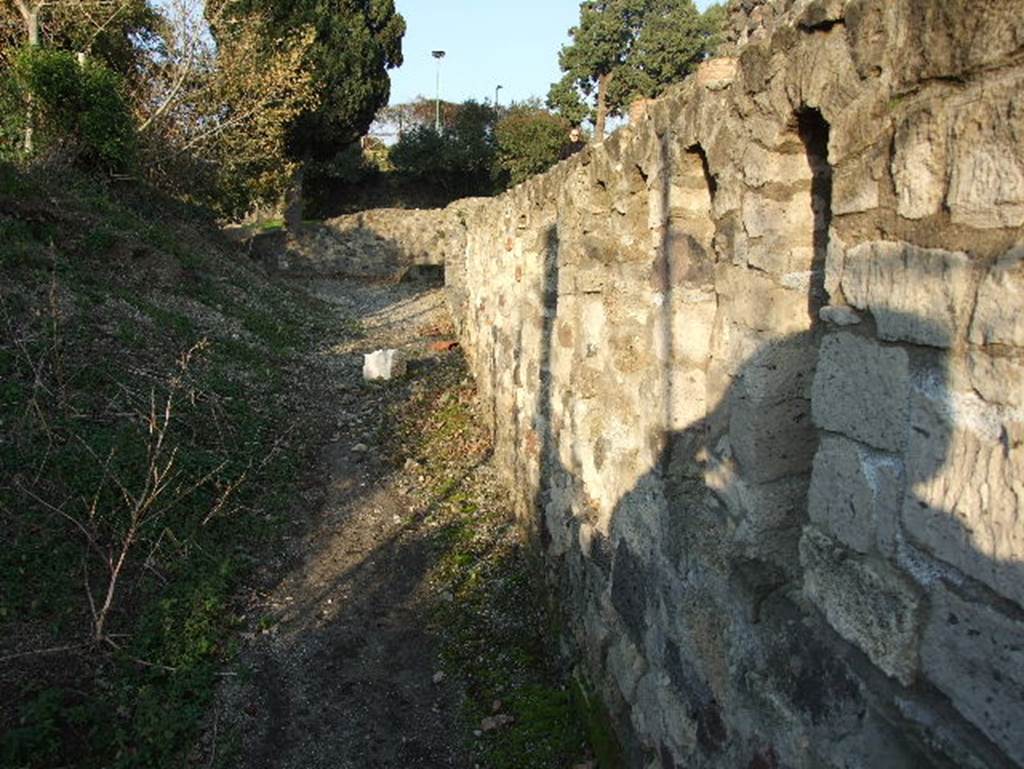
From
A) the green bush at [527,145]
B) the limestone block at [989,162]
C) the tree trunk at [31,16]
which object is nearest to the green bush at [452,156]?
the green bush at [527,145]

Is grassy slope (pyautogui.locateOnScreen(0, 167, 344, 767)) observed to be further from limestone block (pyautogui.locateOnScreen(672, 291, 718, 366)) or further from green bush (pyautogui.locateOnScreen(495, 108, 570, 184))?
green bush (pyautogui.locateOnScreen(495, 108, 570, 184))

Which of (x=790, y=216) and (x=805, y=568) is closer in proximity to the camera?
(x=805, y=568)

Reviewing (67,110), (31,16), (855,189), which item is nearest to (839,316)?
(855,189)

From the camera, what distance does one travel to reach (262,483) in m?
4.69

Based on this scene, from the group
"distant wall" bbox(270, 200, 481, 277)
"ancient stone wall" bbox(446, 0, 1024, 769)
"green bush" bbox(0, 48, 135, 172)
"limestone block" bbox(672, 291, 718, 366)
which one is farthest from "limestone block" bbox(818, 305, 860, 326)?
"distant wall" bbox(270, 200, 481, 277)

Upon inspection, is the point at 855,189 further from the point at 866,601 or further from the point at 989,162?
the point at 866,601

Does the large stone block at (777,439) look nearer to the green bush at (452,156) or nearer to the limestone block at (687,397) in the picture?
the limestone block at (687,397)

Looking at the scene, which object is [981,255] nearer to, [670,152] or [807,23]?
[807,23]

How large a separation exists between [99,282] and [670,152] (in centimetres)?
664

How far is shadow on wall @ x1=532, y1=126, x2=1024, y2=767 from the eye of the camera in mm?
1125

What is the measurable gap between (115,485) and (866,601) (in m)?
3.83

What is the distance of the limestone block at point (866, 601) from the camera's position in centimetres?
117

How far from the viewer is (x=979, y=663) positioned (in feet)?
3.39

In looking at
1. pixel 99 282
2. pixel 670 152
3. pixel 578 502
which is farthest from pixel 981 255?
pixel 99 282
